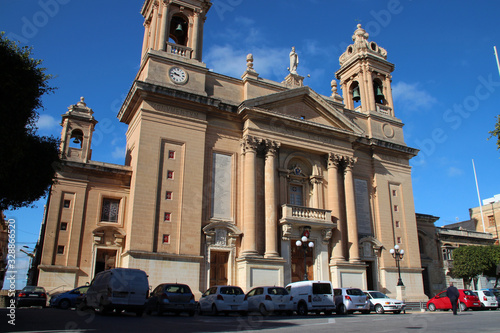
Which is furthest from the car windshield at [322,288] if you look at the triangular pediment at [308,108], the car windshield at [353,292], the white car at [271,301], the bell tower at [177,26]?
the bell tower at [177,26]

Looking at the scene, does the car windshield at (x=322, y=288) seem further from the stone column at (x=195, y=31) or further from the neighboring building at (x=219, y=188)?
the stone column at (x=195, y=31)

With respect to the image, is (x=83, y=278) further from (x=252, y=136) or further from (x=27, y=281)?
(x=252, y=136)

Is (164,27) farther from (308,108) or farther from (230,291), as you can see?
(230,291)

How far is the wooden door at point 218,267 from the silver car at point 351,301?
23.6 feet

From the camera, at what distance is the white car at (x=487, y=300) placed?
2512 centimetres

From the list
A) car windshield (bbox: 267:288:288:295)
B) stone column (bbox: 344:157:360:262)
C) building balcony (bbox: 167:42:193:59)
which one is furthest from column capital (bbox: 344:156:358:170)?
car windshield (bbox: 267:288:288:295)

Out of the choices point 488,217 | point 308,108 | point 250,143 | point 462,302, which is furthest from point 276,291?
point 488,217

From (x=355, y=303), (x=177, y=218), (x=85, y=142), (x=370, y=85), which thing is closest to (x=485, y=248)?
(x=370, y=85)

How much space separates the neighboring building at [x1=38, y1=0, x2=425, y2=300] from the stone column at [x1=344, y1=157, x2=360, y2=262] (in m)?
0.08

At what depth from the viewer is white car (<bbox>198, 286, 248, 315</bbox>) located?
18.1m

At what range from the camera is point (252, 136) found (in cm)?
2823

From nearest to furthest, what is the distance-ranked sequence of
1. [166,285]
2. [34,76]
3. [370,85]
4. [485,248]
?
1. [34,76]
2. [166,285]
3. [370,85]
4. [485,248]

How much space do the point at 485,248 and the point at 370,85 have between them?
19329 mm

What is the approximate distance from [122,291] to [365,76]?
95.6 ft
